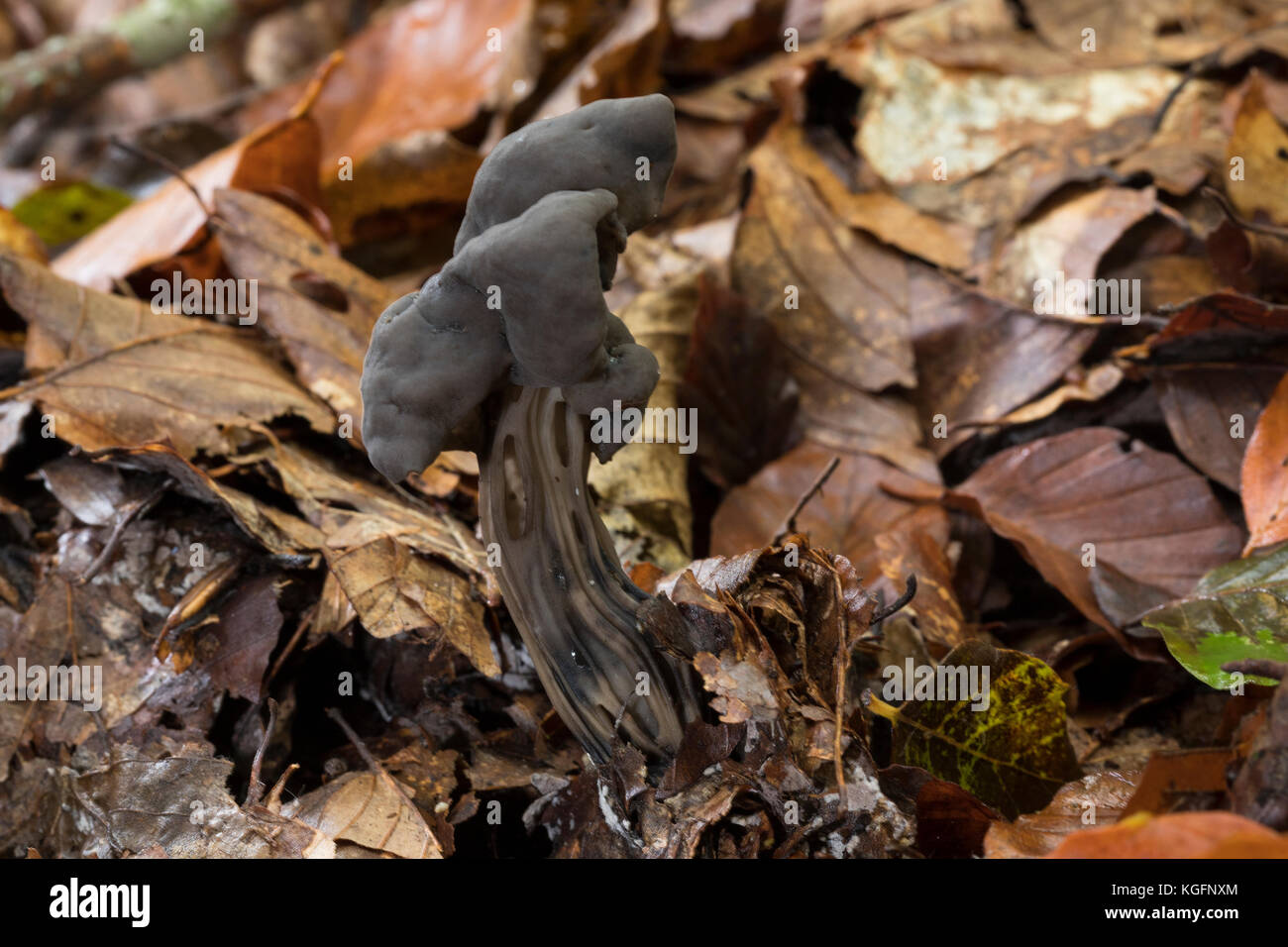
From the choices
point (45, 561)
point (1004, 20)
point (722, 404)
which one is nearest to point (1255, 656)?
point (722, 404)

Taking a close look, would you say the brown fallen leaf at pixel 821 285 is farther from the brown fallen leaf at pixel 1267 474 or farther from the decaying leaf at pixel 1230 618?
the decaying leaf at pixel 1230 618

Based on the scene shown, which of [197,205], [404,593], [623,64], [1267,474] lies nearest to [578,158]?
[404,593]

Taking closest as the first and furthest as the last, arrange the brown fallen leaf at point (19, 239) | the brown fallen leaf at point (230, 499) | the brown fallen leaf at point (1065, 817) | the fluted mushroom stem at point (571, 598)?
the brown fallen leaf at point (1065, 817) → the fluted mushroom stem at point (571, 598) → the brown fallen leaf at point (230, 499) → the brown fallen leaf at point (19, 239)

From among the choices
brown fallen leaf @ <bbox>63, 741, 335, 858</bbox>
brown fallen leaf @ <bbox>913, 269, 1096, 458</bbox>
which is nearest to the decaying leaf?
brown fallen leaf @ <bbox>913, 269, 1096, 458</bbox>

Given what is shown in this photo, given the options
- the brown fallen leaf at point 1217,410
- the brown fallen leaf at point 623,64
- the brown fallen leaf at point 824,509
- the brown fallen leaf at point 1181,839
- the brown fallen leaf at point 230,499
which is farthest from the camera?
the brown fallen leaf at point 623,64

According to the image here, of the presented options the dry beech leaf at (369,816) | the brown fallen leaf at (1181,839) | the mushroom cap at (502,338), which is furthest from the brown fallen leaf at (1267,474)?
the dry beech leaf at (369,816)

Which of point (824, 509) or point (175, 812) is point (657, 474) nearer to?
point (824, 509)

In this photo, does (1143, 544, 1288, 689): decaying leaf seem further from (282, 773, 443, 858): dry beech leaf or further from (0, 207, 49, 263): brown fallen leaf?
(0, 207, 49, 263): brown fallen leaf
